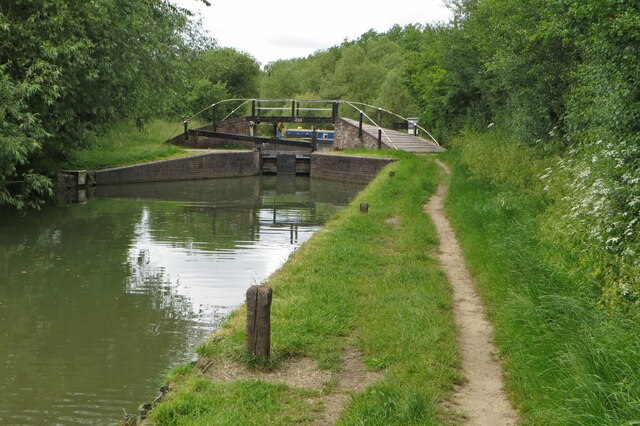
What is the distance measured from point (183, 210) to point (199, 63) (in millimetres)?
7585

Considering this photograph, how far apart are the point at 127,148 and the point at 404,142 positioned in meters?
11.5

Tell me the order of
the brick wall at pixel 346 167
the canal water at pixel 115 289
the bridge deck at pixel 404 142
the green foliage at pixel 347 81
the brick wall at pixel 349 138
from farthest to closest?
the green foliage at pixel 347 81 → the brick wall at pixel 349 138 → the bridge deck at pixel 404 142 → the brick wall at pixel 346 167 → the canal water at pixel 115 289

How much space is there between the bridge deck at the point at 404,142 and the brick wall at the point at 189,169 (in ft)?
16.6

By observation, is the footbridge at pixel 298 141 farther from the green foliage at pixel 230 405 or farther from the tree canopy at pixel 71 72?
the green foliage at pixel 230 405

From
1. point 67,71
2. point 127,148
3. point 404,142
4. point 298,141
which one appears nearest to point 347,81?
point 298,141

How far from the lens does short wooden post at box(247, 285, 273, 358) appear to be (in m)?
5.82

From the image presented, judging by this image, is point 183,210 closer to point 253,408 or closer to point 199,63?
point 199,63

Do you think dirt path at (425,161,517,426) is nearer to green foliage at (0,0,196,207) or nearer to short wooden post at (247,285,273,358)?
short wooden post at (247,285,273,358)

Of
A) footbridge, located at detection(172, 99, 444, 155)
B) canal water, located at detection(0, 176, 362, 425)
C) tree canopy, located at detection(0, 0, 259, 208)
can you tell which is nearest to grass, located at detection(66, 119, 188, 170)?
footbridge, located at detection(172, 99, 444, 155)

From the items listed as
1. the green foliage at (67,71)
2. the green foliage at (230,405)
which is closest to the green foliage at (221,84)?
the green foliage at (67,71)

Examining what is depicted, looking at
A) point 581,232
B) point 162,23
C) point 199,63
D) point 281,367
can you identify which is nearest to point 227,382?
point 281,367

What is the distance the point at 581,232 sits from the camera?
718 centimetres

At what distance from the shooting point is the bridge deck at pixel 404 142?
31.6 meters

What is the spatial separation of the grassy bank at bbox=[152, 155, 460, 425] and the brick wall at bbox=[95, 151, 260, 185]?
14.3 metres
